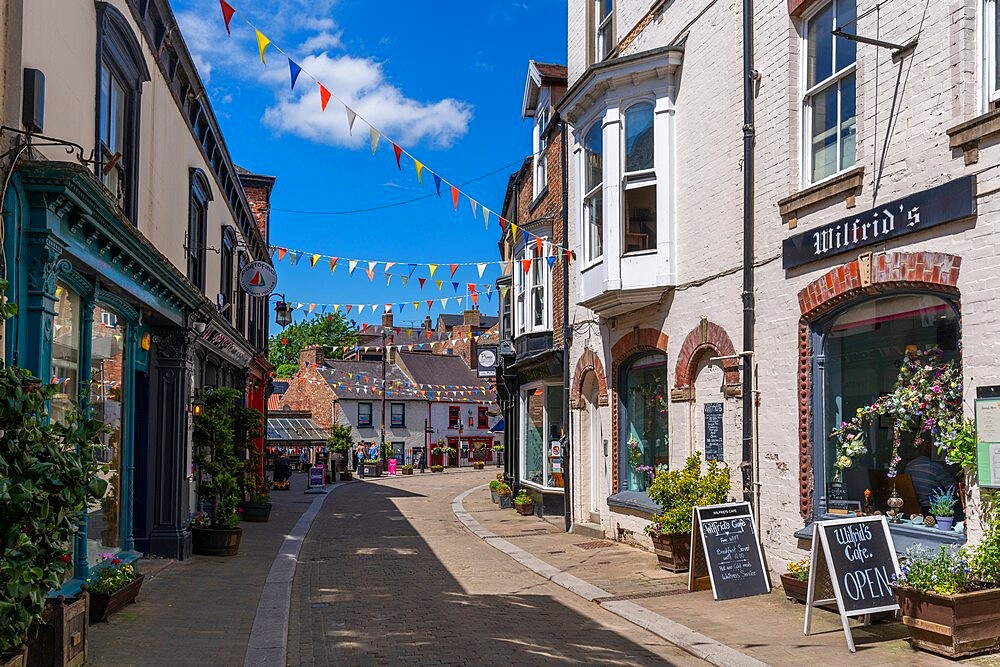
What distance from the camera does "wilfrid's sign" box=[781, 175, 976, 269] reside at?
827cm

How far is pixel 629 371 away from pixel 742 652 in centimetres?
802

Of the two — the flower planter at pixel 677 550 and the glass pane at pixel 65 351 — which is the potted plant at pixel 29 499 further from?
the flower planter at pixel 677 550

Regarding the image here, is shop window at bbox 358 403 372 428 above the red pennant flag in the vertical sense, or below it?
below

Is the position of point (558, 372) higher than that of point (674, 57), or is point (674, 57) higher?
point (674, 57)

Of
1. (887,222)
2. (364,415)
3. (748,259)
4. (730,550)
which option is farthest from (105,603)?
(364,415)

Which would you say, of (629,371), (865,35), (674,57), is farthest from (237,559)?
(865,35)

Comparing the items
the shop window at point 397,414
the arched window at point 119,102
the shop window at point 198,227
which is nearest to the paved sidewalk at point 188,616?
the arched window at point 119,102

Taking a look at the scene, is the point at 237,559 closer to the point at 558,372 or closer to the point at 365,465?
the point at 558,372

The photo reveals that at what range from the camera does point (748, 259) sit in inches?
456

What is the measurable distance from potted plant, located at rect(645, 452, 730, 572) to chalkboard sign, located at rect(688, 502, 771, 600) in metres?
1.23

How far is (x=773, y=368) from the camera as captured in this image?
11102 mm

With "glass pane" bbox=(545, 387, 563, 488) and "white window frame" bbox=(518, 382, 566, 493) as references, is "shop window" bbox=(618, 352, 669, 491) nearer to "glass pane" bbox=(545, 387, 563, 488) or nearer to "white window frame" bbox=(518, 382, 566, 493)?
"white window frame" bbox=(518, 382, 566, 493)

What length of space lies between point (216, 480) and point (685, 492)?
739 cm

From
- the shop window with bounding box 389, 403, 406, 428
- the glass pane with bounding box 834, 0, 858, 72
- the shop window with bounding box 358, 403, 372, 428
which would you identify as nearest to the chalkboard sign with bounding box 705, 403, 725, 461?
the glass pane with bounding box 834, 0, 858, 72
